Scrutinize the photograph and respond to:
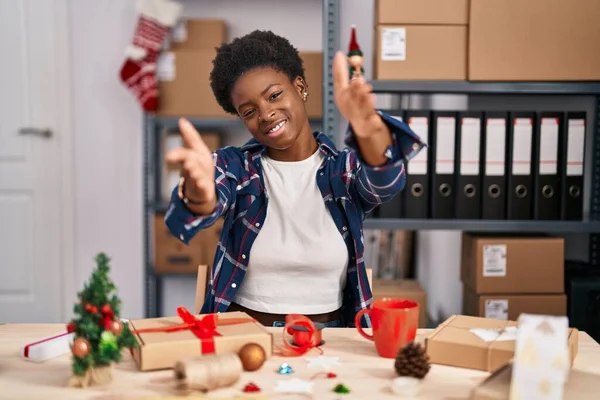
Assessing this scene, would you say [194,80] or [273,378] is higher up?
[194,80]

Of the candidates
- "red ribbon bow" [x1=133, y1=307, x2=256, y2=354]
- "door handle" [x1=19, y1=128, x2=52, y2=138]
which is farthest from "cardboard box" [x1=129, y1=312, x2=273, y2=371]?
"door handle" [x1=19, y1=128, x2=52, y2=138]

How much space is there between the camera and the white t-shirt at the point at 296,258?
1.33 meters

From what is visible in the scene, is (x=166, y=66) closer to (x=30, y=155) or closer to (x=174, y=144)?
(x=174, y=144)

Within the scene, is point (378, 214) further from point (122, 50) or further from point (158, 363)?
point (122, 50)

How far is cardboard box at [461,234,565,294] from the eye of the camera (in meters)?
2.12

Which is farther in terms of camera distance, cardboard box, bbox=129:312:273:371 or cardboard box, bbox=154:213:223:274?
cardboard box, bbox=154:213:223:274

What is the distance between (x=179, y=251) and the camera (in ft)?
9.70

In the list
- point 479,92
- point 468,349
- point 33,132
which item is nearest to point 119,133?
point 33,132

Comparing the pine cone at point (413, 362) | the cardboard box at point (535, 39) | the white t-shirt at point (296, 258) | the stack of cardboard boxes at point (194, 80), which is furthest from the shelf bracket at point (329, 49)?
the pine cone at point (413, 362)

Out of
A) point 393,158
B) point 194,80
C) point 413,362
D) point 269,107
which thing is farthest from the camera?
point 194,80

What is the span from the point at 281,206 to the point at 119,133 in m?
2.13

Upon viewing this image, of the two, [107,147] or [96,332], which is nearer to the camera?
[96,332]

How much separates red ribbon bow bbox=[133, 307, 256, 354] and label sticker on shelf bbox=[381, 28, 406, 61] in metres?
1.36

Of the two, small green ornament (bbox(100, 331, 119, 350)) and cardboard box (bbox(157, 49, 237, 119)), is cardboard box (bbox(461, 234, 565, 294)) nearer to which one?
cardboard box (bbox(157, 49, 237, 119))
